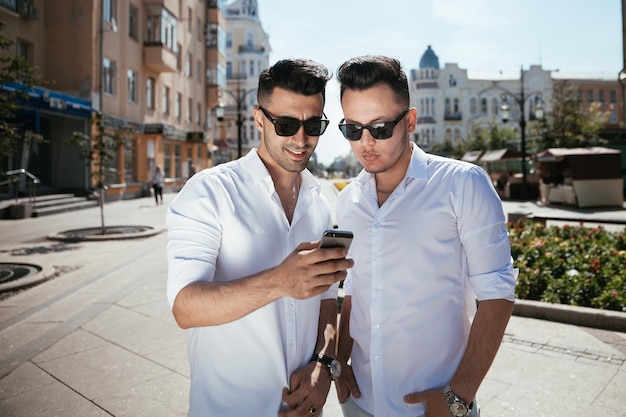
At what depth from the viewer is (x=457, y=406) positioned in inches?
69.3

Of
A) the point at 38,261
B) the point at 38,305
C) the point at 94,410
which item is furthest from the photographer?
the point at 38,261

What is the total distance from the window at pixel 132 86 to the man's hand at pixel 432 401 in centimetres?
2849

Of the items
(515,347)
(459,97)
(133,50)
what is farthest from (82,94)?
(459,97)

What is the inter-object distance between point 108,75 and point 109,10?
3254mm

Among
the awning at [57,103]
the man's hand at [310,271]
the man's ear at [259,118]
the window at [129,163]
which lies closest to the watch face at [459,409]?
the man's hand at [310,271]

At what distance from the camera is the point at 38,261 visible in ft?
31.5

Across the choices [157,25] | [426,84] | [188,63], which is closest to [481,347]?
[157,25]

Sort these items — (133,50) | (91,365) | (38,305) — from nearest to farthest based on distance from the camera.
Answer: (91,365) < (38,305) < (133,50)

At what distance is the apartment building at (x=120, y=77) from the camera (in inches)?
883

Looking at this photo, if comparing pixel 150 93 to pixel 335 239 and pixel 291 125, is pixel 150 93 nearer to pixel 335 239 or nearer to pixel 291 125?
pixel 291 125

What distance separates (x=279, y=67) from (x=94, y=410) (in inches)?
116

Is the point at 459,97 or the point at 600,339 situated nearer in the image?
the point at 600,339

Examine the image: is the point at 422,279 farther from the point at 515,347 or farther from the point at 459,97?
the point at 459,97

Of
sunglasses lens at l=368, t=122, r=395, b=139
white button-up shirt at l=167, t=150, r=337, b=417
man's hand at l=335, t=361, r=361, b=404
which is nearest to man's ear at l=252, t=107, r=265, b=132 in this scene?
white button-up shirt at l=167, t=150, r=337, b=417
